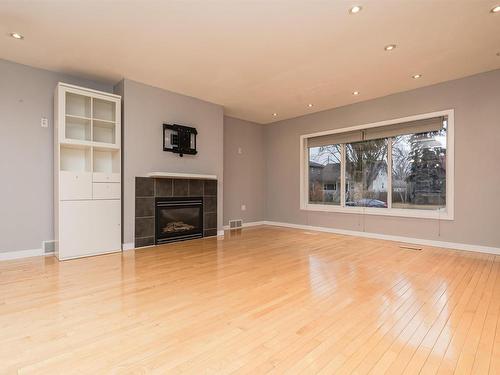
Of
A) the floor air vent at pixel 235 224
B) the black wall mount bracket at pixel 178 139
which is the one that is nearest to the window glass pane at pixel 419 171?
the floor air vent at pixel 235 224

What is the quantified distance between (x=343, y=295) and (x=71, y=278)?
9.33 feet

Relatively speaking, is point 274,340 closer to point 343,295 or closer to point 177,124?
point 343,295

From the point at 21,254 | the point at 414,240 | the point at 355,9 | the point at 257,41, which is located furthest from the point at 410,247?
the point at 21,254

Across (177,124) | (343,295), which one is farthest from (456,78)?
(177,124)

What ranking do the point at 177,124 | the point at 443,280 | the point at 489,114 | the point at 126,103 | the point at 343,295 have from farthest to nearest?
the point at 177,124 < the point at 126,103 < the point at 489,114 < the point at 443,280 < the point at 343,295

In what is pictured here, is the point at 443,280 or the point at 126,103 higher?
the point at 126,103

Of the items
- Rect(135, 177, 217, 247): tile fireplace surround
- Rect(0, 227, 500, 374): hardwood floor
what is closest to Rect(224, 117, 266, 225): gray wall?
A: Rect(135, 177, 217, 247): tile fireplace surround

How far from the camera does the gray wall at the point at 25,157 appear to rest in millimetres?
3703

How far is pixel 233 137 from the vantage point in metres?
6.63

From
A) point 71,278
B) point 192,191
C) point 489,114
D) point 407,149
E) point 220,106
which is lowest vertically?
point 71,278

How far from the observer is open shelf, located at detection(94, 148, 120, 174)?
4.34m

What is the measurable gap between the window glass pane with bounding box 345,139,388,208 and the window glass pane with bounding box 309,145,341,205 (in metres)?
0.25

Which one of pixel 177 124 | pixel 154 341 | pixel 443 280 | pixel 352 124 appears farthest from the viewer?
pixel 352 124

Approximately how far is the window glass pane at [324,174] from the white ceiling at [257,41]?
1.71m
